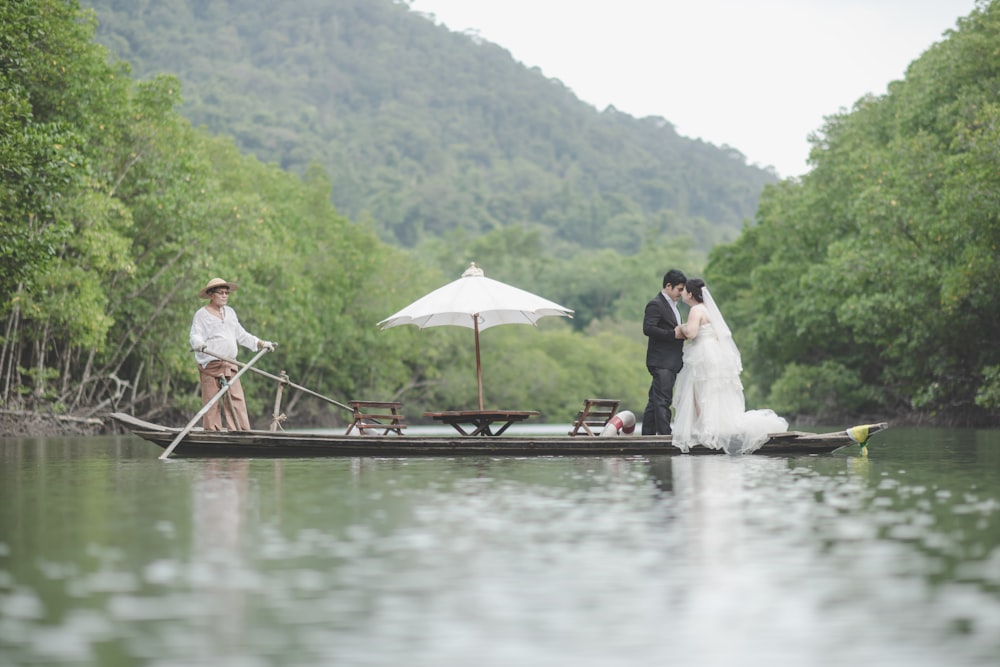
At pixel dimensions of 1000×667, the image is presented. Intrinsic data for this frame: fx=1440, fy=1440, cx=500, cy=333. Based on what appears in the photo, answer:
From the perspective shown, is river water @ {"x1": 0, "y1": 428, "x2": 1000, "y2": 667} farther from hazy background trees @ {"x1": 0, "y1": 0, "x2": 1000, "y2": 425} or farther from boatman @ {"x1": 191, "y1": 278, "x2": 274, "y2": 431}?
hazy background trees @ {"x1": 0, "y1": 0, "x2": 1000, "y2": 425}

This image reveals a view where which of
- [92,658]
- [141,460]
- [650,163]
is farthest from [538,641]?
[650,163]

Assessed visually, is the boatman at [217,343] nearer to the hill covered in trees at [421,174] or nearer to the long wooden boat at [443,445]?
the long wooden boat at [443,445]

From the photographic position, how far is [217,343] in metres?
18.7

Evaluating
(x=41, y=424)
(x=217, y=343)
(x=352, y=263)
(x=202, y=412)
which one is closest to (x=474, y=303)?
(x=217, y=343)

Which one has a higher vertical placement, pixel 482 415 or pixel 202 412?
pixel 202 412

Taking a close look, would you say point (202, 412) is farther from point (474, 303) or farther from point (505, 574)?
point (505, 574)

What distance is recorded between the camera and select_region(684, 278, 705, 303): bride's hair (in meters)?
18.2

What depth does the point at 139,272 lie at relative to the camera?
1620 inches

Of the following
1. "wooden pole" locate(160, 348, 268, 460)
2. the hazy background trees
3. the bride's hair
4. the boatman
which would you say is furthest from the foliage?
"wooden pole" locate(160, 348, 268, 460)

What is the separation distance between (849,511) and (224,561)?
486cm

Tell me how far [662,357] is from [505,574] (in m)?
11.5

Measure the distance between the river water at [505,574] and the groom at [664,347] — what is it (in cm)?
496

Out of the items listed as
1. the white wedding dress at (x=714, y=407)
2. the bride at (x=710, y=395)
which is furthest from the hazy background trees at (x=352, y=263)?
the white wedding dress at (x=714, y=407)

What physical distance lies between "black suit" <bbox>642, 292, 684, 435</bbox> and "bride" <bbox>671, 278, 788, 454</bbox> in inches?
5.3
